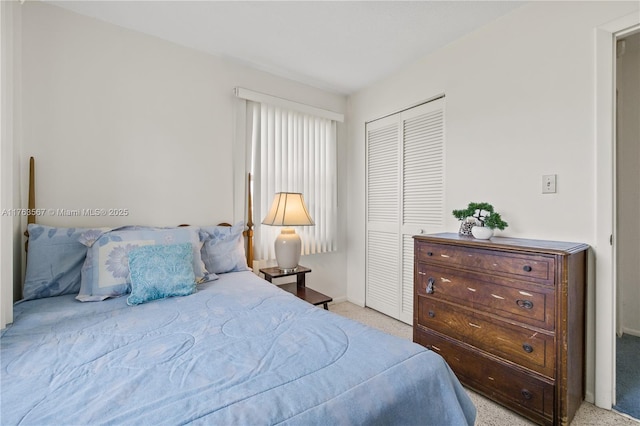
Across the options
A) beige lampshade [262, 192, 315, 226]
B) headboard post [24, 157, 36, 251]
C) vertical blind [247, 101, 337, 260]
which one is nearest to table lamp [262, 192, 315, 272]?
beige lampshade [262, 192, 315, 226]

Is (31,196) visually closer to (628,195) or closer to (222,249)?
(222,249)

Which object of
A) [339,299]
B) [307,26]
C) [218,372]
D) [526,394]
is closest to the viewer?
[218,372]

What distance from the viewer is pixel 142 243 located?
1.87 m

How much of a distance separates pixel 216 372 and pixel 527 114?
7.67ft

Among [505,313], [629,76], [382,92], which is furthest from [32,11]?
[629,76]

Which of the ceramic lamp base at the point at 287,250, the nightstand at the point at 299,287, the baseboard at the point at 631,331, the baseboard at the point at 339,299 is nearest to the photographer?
the nightstand at the point at 299,287

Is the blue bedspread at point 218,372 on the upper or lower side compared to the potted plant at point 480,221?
lower

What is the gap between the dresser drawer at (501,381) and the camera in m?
1.53

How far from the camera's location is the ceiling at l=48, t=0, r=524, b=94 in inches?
78.4

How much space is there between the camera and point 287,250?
8.75 feet

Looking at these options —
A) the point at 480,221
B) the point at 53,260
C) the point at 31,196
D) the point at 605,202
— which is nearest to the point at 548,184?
the point at 605,202

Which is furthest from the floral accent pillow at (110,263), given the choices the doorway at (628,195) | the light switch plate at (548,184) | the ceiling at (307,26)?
the doorway at (628,195)

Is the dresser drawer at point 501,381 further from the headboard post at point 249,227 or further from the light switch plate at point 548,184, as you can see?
the headboard post at point 249,227

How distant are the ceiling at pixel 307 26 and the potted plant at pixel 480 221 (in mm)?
1378
